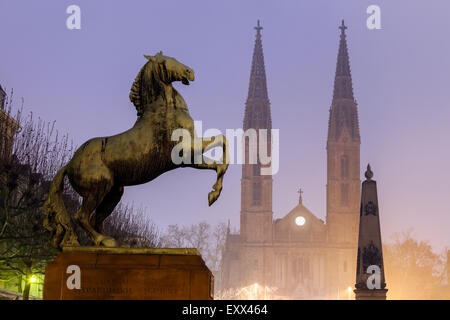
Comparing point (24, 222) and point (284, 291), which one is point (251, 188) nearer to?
point (284, 291)

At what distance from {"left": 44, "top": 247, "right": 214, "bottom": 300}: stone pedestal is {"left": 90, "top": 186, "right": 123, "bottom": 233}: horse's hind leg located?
39.2 inches

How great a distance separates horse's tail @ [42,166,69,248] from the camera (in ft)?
31.5

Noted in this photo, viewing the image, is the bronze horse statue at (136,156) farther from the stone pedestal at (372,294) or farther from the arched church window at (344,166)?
the arched church window at (344,166)

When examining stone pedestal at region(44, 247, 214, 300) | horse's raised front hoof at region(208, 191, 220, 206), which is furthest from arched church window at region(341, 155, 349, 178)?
stone pedestal at region(44, 247, 214, 300)

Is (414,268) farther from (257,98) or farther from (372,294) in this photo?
(372,294)

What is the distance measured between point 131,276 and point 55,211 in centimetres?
162

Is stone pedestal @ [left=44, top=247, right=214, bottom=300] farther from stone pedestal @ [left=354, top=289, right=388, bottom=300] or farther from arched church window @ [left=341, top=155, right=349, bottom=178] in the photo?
arched church window @ [left=341, top=155, right=349, bottom=178]

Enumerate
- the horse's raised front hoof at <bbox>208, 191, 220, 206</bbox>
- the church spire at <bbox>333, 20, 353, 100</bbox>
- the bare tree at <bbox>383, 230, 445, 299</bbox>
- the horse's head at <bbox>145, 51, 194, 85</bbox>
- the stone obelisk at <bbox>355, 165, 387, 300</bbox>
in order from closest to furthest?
1. the horse's raised front hoof at <bbox>208, 191, 220, 206</bbox>
2. the horse's head at <bbox>145, 51, 194, 85</bbox>
3. the stone obelisk at <bbox>355, 165, 387, 300</bbox>
4. the bare tree at <bbox>383, 230, 445, 299</bbox>
5. the church spire at <bbox>333, 20, 353, 100</bbox>

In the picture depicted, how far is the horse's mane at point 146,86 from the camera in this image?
31.5 feet

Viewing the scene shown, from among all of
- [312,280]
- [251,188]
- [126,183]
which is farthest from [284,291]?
[126,183]

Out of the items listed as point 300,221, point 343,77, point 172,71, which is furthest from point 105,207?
point 343,77

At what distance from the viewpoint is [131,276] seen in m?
8.64

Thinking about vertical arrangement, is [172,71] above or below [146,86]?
above
